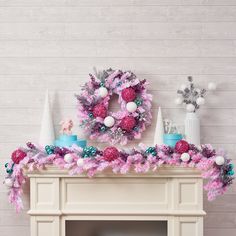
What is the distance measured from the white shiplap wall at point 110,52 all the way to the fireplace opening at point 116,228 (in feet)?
1.70

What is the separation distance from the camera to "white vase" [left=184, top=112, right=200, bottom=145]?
11.4 ft

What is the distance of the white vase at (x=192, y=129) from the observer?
11.4ft

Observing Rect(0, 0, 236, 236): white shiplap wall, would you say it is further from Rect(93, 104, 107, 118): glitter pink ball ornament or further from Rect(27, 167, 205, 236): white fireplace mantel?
Rect(27, 167, 205, 236): white fireplace mantel

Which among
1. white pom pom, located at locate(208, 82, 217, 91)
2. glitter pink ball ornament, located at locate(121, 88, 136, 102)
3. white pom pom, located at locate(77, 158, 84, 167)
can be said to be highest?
white pom pom, located at locate(208, 82, 217, 91)

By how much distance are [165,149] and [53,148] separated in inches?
26.6

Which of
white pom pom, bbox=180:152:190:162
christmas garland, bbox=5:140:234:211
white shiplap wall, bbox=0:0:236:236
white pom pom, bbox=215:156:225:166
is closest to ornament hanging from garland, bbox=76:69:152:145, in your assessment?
white shiplap wall, bbox=0:0:236:236

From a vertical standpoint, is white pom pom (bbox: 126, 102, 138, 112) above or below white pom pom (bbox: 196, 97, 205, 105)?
below

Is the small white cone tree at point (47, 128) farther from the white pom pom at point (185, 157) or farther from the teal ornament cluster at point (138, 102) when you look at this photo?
the white pom pom at point (185, 157)

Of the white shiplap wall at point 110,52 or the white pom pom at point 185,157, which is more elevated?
the white shiplap wall at point 110,52

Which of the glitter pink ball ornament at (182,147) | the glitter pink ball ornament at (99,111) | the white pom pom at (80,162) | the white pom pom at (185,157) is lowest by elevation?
the white pom pom at (80,162)

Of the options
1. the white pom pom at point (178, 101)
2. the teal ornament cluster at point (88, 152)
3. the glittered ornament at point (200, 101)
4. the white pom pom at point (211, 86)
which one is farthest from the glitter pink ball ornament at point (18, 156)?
the white pom pom at point (211, 86)

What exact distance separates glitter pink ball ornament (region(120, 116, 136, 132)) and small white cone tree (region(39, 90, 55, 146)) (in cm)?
47

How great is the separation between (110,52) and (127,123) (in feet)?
1.70

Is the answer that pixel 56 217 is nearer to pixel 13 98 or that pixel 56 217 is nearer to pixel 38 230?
pixel 38 230
